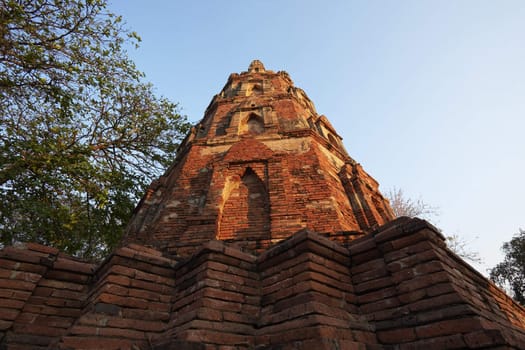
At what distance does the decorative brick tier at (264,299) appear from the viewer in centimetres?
273

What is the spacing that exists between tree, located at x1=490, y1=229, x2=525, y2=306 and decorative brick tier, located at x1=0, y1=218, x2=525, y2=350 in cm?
1648

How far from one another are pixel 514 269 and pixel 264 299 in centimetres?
1947

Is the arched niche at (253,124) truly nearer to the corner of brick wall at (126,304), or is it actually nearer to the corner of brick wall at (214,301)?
the corner of brick wall at (126,304)

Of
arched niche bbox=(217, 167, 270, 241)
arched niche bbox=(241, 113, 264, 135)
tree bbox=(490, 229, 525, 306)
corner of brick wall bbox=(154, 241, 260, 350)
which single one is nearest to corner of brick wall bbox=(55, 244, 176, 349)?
corner of brick wall bbox=(154, 241, 260, 350)

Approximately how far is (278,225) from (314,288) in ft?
7.78

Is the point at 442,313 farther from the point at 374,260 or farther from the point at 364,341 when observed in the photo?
the point at 374,260

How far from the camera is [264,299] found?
11.8ft

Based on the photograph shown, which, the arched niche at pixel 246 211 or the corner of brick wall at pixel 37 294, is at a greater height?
the arched niche at pixel 246 211

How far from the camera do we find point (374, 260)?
12.1ft

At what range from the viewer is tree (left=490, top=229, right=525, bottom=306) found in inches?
632

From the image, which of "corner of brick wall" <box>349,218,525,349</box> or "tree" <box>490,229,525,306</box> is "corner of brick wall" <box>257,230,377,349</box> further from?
"tree" <box>490,229,525,306</box>

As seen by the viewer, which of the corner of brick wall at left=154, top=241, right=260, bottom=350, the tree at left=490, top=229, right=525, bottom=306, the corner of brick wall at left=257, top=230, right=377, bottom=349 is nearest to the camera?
the corner of brick wall at left=257, top=230, right=377, bottom=349

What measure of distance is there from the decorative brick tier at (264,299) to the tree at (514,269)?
1648 centimetres

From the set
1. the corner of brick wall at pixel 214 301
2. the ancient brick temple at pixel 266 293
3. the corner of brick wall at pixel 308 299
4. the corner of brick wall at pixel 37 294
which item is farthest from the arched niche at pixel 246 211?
the corner of brick wall at pixel 37 294
